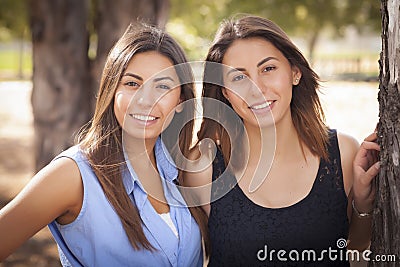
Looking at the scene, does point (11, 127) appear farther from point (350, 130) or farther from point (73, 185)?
point (73, 185)

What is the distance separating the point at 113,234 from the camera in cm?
235

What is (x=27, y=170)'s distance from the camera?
8.53m

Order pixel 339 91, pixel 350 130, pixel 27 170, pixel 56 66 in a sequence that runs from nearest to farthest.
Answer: pixel 56 66 < pixel 27 170 < pixel 350 130 < pixel 339 91

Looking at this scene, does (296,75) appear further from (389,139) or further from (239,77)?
(389,139)

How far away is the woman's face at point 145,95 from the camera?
8.15 ft

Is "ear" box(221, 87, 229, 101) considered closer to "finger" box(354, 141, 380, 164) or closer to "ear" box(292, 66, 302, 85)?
"ear" box(292, 66, 302, 85)

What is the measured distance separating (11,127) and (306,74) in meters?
11.9

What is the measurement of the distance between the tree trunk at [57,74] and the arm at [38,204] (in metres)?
3.99

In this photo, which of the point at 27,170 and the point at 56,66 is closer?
the point at 56,66

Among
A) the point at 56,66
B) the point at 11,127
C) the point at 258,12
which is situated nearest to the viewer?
the point at 56,66

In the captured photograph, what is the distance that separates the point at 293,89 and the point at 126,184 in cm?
90

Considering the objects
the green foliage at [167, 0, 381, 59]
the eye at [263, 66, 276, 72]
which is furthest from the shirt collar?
the green foliage at [167, 0, 381, 59]

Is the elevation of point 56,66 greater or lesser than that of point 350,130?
greater

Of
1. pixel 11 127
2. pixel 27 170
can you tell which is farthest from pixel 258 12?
pixel 27 170
